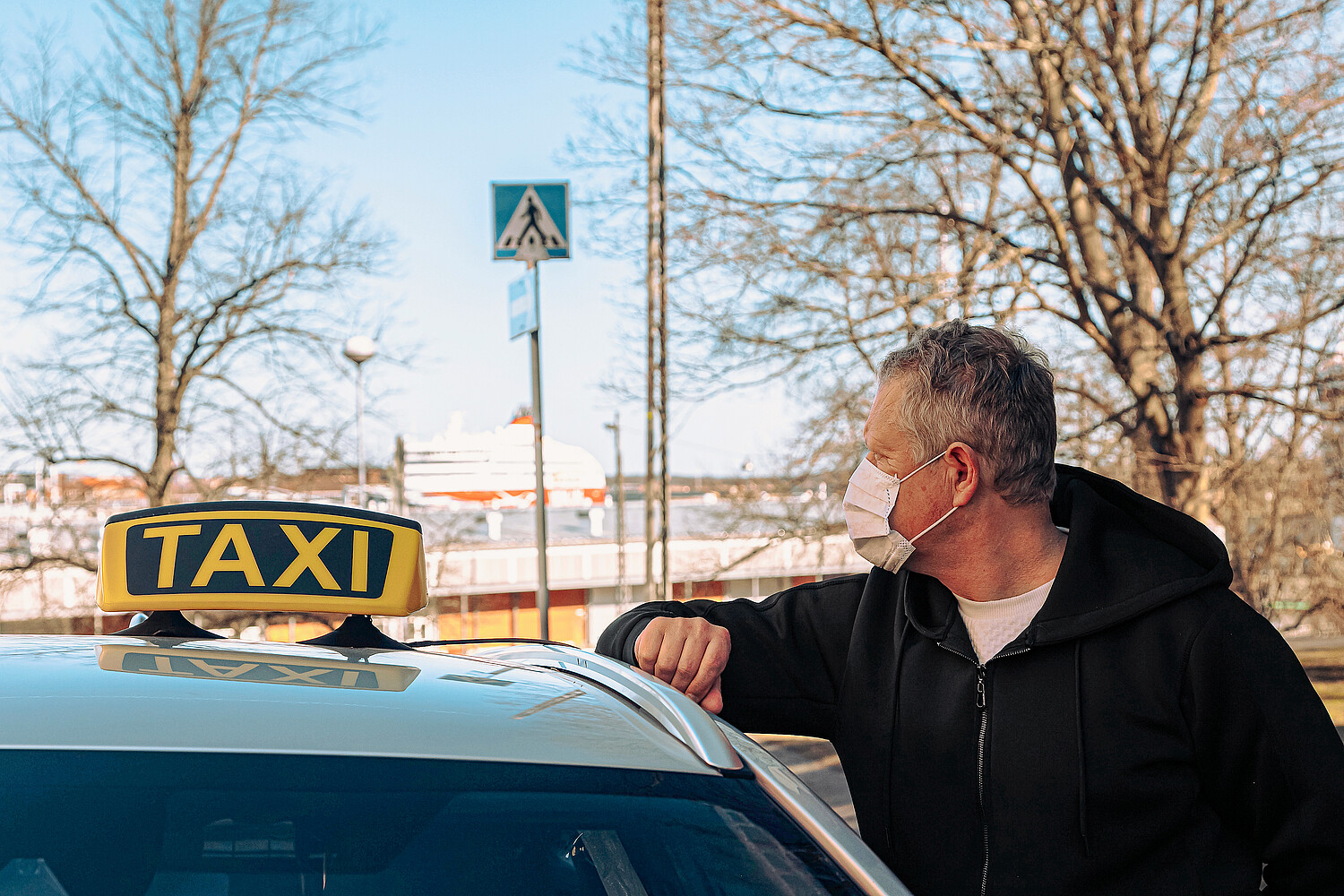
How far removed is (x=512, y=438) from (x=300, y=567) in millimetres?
39172

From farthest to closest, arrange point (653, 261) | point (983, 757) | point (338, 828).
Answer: point (653, 261)
point (983, 757)
point (338, 828)

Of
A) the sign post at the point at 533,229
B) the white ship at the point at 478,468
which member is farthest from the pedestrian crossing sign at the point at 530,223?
the white ship at the point at 478,468

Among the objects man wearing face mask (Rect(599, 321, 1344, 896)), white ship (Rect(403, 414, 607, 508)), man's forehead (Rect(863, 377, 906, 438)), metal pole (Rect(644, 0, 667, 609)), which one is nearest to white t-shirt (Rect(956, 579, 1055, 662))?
man wearing face mask (Rect(599, 321, 1344, 896))

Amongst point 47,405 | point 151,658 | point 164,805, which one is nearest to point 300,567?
point 151,658

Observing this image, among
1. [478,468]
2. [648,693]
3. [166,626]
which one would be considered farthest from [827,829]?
[478,468]

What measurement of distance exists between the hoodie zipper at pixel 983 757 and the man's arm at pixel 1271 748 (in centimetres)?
31

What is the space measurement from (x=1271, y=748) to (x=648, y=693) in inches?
41.1

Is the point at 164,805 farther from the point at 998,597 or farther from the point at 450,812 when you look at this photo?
the point at 998,597

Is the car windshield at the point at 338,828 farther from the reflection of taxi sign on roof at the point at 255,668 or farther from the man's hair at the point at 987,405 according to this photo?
the man's hair at the point at 987,405

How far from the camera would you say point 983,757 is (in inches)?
82.3

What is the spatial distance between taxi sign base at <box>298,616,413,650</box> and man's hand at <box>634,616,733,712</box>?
456 mm

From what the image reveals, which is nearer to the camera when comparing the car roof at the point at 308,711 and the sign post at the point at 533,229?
the car roof at the point at 308,711

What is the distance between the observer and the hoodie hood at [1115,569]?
205 cm

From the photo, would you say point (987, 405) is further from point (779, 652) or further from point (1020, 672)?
point (779, 652)
